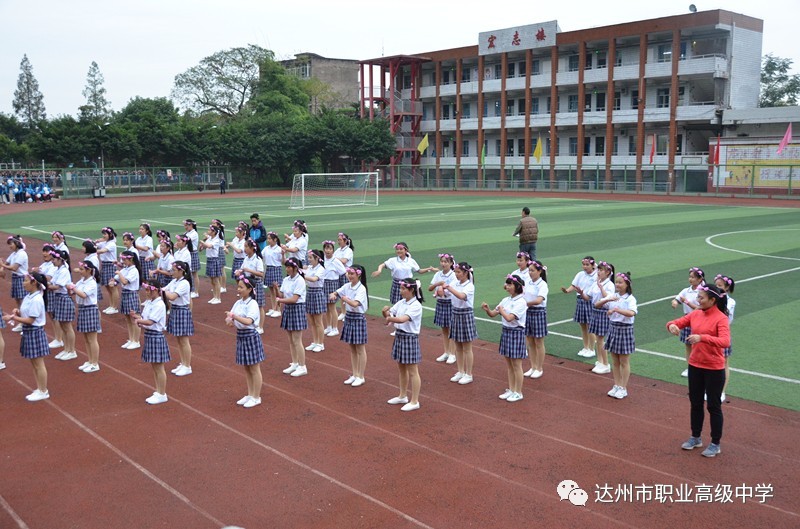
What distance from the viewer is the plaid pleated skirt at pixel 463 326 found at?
34.3 feet

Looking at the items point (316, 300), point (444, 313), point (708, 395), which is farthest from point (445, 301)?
point (708, 395)

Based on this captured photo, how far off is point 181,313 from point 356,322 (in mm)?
2867

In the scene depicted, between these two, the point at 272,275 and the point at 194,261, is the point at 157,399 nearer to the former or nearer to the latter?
the point at 272,275

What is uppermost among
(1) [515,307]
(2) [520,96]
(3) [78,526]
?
(2) [520,96]

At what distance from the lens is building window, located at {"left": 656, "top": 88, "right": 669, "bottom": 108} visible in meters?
56.7

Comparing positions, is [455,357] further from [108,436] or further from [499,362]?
[108,436]

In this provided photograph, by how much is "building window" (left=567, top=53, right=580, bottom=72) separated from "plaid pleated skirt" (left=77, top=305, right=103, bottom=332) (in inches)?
2219

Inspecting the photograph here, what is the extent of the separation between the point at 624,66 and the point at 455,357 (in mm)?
51969

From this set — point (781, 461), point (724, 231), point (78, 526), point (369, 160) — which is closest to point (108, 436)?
point (78, 526)

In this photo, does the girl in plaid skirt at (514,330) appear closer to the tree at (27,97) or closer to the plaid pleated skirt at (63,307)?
the plaid pleated skirt at (63,307)

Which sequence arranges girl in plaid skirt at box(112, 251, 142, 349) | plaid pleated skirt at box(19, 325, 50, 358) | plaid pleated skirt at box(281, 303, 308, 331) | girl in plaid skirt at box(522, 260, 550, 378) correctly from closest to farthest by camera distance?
1. plaid pleated skirt at box(19, 325, 50, 358)
2. girl in plaid skirt at box(522, 260, 550, 378)
3. plaid pleated skirt at box(281, 303, 308, 331)
4. girl in plaid skirt at box(112, 251, 142, 349)

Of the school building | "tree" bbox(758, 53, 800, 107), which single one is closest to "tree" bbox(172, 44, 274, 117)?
the school building

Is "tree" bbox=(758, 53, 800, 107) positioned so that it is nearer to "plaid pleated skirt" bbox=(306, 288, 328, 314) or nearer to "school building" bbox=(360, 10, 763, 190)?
"school building" bbox=(360, 10, 763, 190)

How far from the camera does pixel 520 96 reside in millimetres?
65312
